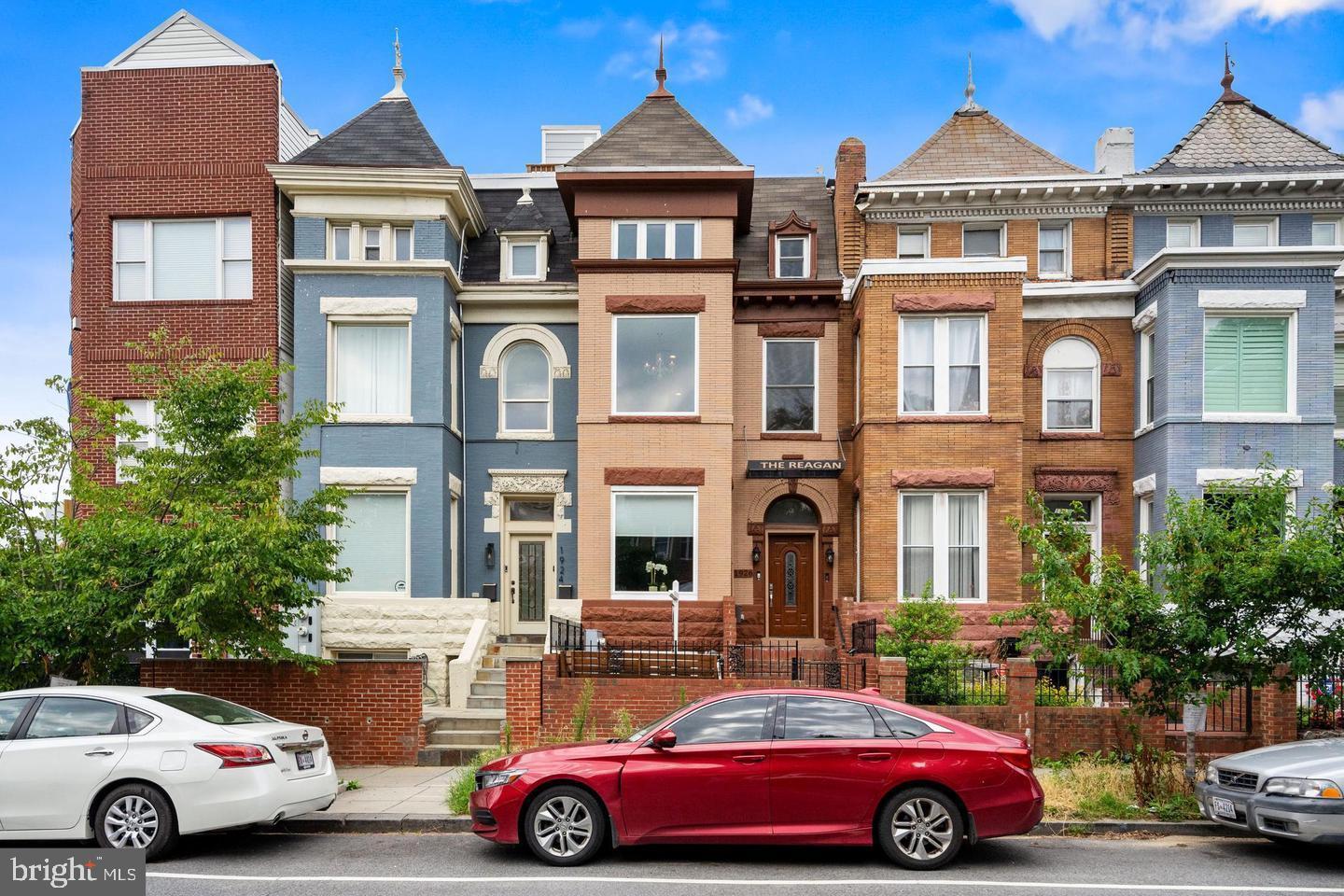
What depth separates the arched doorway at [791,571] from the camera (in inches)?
811

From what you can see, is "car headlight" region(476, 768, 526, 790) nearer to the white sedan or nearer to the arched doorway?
the white sedan

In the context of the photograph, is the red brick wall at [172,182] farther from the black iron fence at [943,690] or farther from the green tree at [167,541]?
the black iron fence at [943,690]

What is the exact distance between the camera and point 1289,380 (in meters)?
18.3

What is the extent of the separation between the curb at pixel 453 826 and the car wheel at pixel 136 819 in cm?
159

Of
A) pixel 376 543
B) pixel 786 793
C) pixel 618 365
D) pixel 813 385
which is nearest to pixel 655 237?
pixel 618 365

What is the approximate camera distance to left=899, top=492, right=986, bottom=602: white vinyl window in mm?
18547

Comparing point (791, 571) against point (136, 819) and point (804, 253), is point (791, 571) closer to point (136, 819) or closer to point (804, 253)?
point (804, 253)

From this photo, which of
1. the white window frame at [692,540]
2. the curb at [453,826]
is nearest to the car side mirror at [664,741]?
the curb at [453,826]

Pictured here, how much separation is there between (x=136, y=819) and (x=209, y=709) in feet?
3.77

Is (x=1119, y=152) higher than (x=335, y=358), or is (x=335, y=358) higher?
(x=1119, y=152)

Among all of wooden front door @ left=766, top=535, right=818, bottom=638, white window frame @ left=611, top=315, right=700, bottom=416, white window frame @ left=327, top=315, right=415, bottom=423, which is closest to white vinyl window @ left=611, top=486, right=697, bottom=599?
white window frame @ left=611, top=315, right=700, bottom=416

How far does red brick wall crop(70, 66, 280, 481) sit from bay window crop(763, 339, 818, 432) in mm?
9382

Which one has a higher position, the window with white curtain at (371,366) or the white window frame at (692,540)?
the window with white curtain at (371,366)

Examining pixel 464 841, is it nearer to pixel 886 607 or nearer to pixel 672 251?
pixel 886 607
